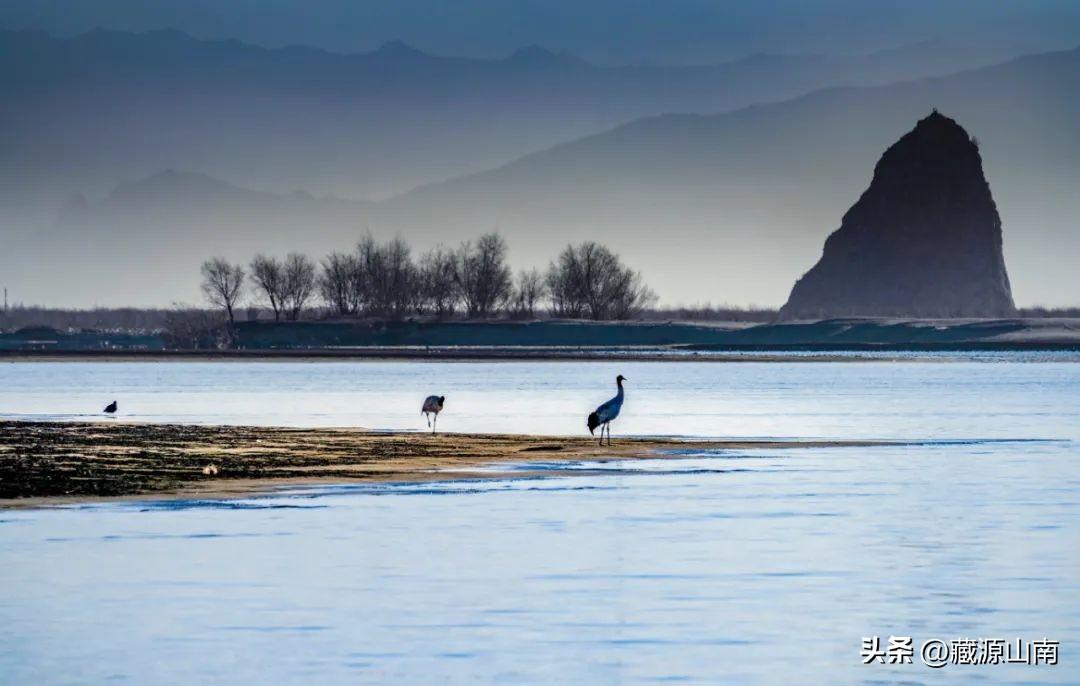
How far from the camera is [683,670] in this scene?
1614 centimetres

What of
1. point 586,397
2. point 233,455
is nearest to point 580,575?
point 233,455

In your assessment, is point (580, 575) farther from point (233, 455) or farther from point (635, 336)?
point (635, 336)

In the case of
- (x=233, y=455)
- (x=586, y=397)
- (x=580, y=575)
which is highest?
(x=586, y=397)

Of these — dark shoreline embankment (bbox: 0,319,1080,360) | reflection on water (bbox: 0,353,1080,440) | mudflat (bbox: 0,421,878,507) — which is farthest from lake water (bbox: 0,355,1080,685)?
dark shoreline embankment (bbox: 0,319,1080,360)

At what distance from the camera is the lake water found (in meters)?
16.5

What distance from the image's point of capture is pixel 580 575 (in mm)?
21438

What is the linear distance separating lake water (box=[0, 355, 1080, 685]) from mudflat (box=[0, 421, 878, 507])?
1.49 meters

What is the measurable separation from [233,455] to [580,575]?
1660 centimetres

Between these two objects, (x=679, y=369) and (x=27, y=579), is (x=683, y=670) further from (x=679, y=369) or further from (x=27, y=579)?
(x=679, y=369)

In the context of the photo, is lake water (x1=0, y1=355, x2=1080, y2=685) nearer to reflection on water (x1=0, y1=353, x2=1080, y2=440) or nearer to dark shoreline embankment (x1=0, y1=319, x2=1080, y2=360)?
reflection on water (x1=0, y1=353, x2=1080, y2=440)

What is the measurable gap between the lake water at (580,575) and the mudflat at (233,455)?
4.89ft

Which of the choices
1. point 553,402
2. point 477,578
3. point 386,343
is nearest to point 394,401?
point 553,402

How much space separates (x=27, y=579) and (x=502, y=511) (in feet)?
28.8

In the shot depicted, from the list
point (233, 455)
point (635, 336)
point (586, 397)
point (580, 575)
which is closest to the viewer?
point (580, 575)
